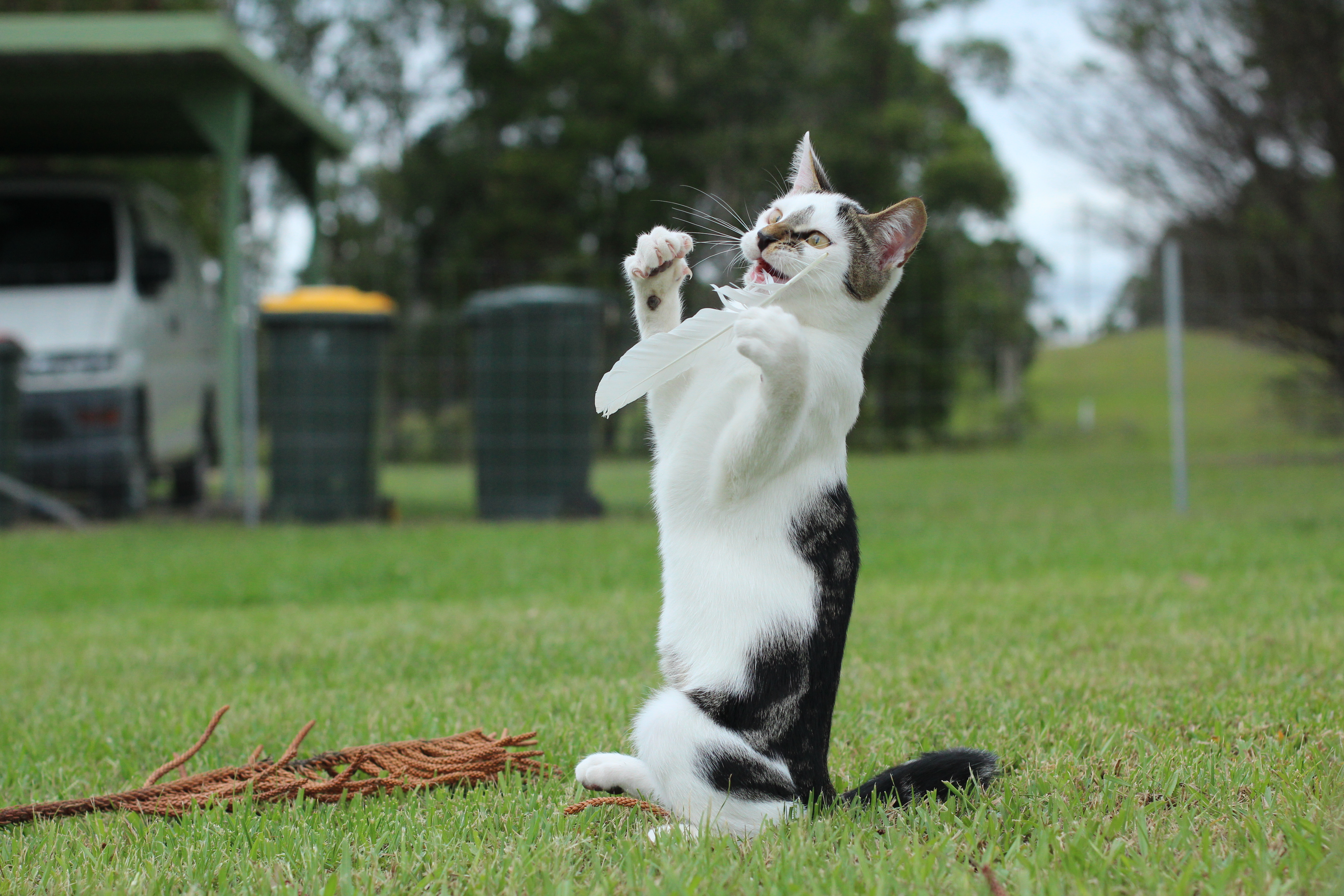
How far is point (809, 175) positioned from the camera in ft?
6.59

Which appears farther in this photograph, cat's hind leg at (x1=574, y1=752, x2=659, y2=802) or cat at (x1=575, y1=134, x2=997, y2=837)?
cat's hind leg at (x1=574, y1=752, x2=659, y2=802)

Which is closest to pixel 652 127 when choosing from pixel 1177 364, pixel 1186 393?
pixel 1186 393

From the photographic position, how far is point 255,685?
3004mm

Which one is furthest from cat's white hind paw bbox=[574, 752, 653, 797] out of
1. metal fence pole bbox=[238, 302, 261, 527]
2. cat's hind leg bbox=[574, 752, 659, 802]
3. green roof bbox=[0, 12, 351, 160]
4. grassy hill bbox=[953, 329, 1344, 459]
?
grassy hill bbox=[953, 329, 1344, 459]

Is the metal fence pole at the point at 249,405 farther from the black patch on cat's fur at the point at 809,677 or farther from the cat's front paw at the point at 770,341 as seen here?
the cat's front paw at the point at 770,341

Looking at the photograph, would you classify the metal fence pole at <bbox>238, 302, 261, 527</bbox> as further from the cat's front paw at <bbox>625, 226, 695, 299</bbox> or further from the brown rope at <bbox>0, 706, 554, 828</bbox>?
the cat's front paw at <bbox>625, 226, 695, 299</bbox>

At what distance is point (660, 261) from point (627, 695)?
4.31 feet

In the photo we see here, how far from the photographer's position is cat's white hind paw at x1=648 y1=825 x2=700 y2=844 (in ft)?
5.32

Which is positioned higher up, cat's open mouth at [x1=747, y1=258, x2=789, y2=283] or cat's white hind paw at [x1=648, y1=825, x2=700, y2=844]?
cat's open mouth at [x1=747, y1=258, x2=789, y2=283]

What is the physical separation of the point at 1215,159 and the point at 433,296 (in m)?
11.9

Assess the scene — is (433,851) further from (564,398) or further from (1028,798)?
(564,398)

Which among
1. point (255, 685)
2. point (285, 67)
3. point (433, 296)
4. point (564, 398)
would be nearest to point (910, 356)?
point (564, 398)

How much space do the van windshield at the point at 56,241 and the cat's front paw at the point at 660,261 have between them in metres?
6.16

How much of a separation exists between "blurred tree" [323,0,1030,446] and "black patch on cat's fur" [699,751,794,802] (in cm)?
1717
